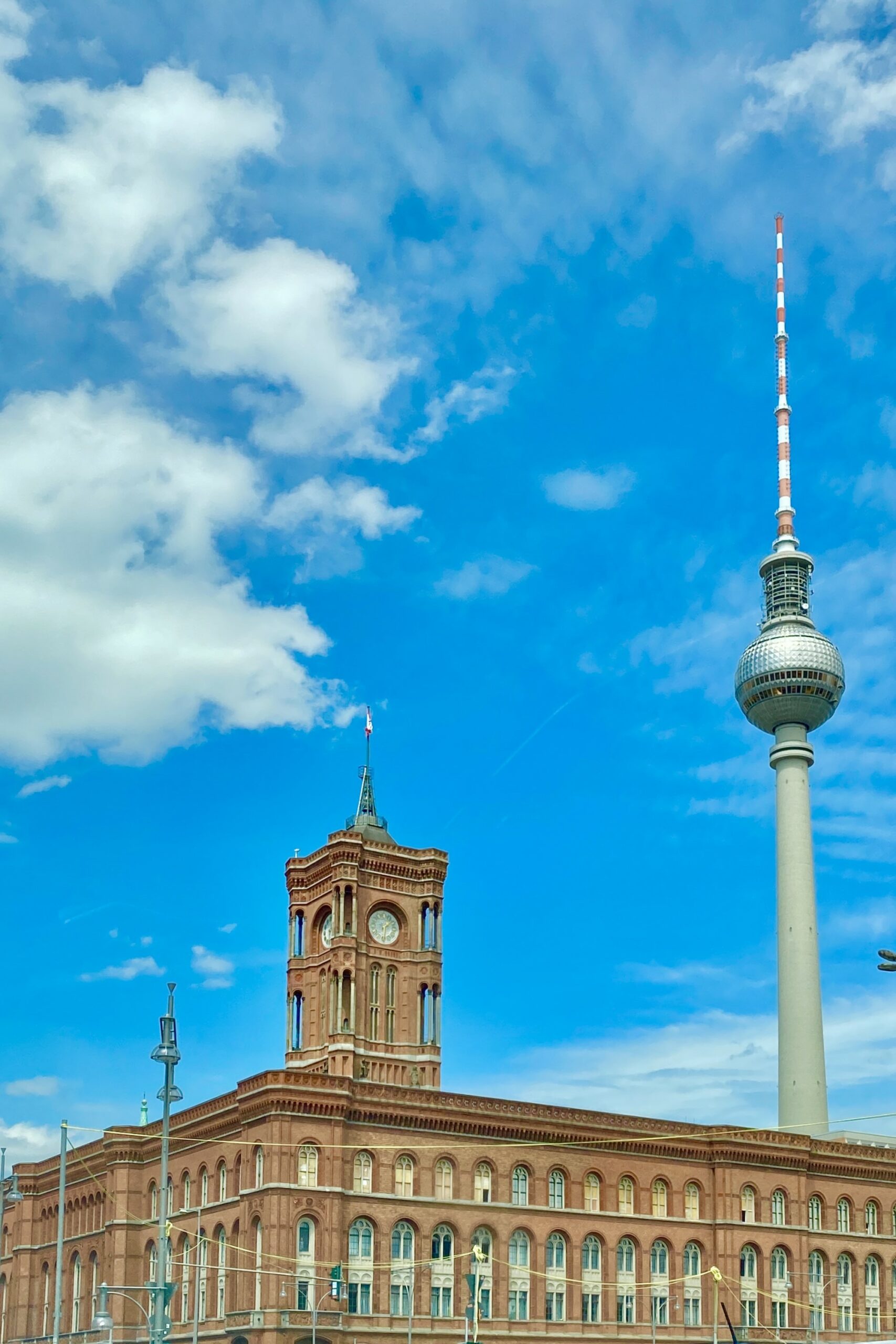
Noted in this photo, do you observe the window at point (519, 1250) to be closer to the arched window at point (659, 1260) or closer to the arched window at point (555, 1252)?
the arched window at point (555, 1252)

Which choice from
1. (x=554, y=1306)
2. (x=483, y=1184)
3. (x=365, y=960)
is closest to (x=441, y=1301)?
(x=483, y=1184)

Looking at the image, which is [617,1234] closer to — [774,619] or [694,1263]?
[694,1263]

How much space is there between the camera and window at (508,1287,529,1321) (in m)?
96.2

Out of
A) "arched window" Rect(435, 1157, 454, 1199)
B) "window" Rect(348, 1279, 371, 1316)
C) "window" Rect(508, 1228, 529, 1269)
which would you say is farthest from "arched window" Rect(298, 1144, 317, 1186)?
"window" Rect(508, 1228, 529, 1269)

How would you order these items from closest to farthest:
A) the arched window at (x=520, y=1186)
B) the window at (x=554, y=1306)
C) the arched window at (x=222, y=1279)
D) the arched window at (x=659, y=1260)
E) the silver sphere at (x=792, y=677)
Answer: the arched window at (x=222, y=1279) < the window at (x=554, y=1306) < the arched window at (x=520, y=1186) < the arched window at (x=659, y=1260) < the silver sphere at (x=792, y=677)

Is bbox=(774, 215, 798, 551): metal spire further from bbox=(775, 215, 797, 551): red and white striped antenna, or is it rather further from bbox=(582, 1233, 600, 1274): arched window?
bbox=(582, 1233, 600, 1274): arched window

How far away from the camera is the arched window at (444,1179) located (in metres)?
95.4

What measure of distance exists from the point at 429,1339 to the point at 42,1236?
38.5 meters

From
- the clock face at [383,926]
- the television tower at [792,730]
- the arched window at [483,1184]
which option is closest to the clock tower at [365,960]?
the clock face at [383,926]

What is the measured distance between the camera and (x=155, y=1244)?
101500mm

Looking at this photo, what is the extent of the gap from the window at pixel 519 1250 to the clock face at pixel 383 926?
2569 centimetres

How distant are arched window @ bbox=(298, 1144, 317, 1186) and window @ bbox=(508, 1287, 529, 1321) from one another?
15303mm

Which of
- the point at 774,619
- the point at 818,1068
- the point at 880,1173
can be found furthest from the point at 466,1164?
the point at 774,619

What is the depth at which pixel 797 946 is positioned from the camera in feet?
464
